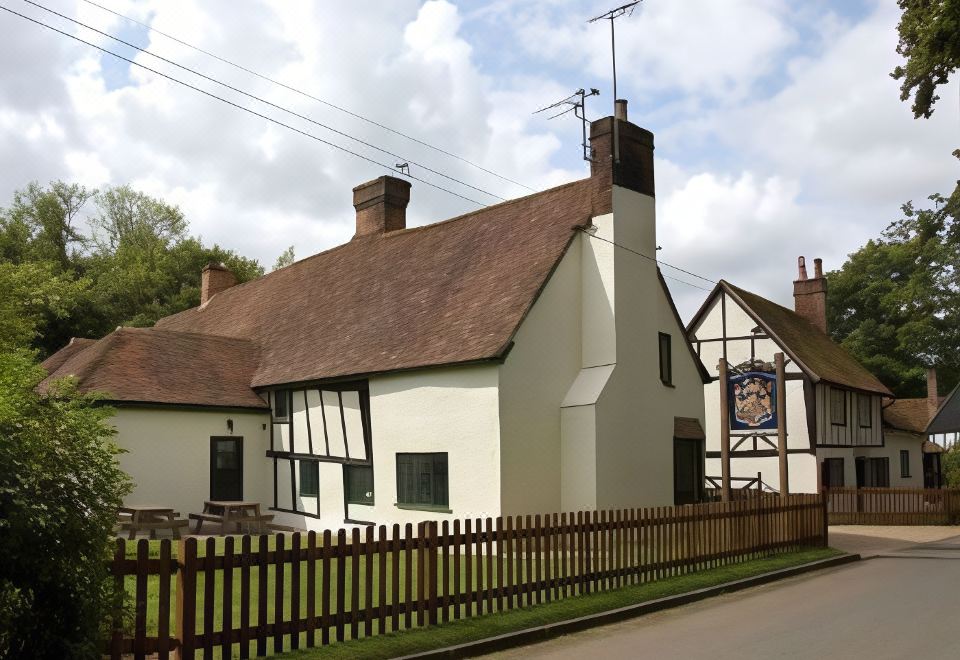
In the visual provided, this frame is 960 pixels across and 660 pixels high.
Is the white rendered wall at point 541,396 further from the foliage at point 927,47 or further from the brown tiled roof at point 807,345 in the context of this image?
the brown tiled roof at point 807,345

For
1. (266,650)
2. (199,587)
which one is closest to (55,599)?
(266,650)

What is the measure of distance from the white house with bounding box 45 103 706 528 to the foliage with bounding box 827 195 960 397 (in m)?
27.8

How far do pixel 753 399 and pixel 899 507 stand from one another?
7.25 m

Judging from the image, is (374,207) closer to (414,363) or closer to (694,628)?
(414,363)

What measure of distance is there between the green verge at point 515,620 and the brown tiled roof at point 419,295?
Result: 598 centimetres

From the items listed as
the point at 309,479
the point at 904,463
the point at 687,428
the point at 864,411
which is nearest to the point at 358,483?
the point at 309,479

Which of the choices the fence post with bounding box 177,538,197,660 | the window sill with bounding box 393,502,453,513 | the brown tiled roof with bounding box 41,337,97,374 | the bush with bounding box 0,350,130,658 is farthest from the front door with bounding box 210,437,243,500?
the bush with bounding box 0,350,130,658

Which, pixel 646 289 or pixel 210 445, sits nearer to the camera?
pixel 646 289

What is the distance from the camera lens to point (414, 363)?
19.3 m

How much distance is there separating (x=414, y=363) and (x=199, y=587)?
874 centimetres

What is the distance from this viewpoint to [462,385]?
60.8ft

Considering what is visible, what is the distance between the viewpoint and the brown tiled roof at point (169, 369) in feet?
73.5

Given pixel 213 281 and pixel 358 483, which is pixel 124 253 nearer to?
pixel 213 281

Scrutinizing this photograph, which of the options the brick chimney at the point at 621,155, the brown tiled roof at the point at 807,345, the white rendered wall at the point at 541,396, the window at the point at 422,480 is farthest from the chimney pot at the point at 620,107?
the brown tiled roof at the point at 807,345
